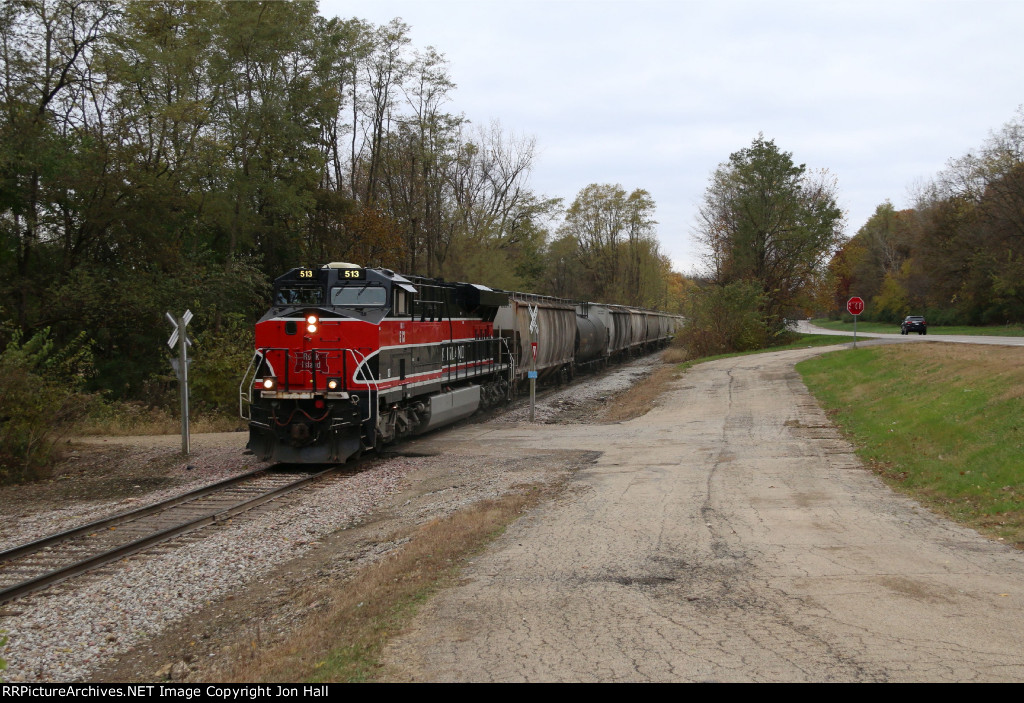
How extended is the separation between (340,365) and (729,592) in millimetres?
9034

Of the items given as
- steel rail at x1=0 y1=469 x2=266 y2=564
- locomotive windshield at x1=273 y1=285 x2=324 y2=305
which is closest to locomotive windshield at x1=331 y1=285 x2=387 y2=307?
locomotive windshield at x1=273 y1=285 x2=324 y2=305

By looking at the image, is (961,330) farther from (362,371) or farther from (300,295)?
(300,295)

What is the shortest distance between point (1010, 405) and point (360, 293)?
472 inches

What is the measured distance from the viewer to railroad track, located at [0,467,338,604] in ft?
27.2

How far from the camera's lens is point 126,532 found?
394 inches

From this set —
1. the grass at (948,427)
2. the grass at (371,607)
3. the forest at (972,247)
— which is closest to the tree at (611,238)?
the forest at (972,247)

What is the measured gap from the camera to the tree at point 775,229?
4212 centimetres

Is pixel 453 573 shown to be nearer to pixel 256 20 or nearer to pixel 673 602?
pixel 673 602

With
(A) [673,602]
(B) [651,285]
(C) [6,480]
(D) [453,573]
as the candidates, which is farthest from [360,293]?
(B) [651,285]

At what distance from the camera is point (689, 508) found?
31.4 feet

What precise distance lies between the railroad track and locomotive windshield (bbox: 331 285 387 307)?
3460 millimetres

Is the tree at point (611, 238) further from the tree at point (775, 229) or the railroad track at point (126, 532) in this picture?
the railroad track at point (126, 532)

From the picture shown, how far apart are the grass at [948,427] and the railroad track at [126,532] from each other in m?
9.77

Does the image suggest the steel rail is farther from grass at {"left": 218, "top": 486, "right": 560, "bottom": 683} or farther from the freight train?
grass at {"left": 218, "top": 486, "right": 560, "bottom": 683}
